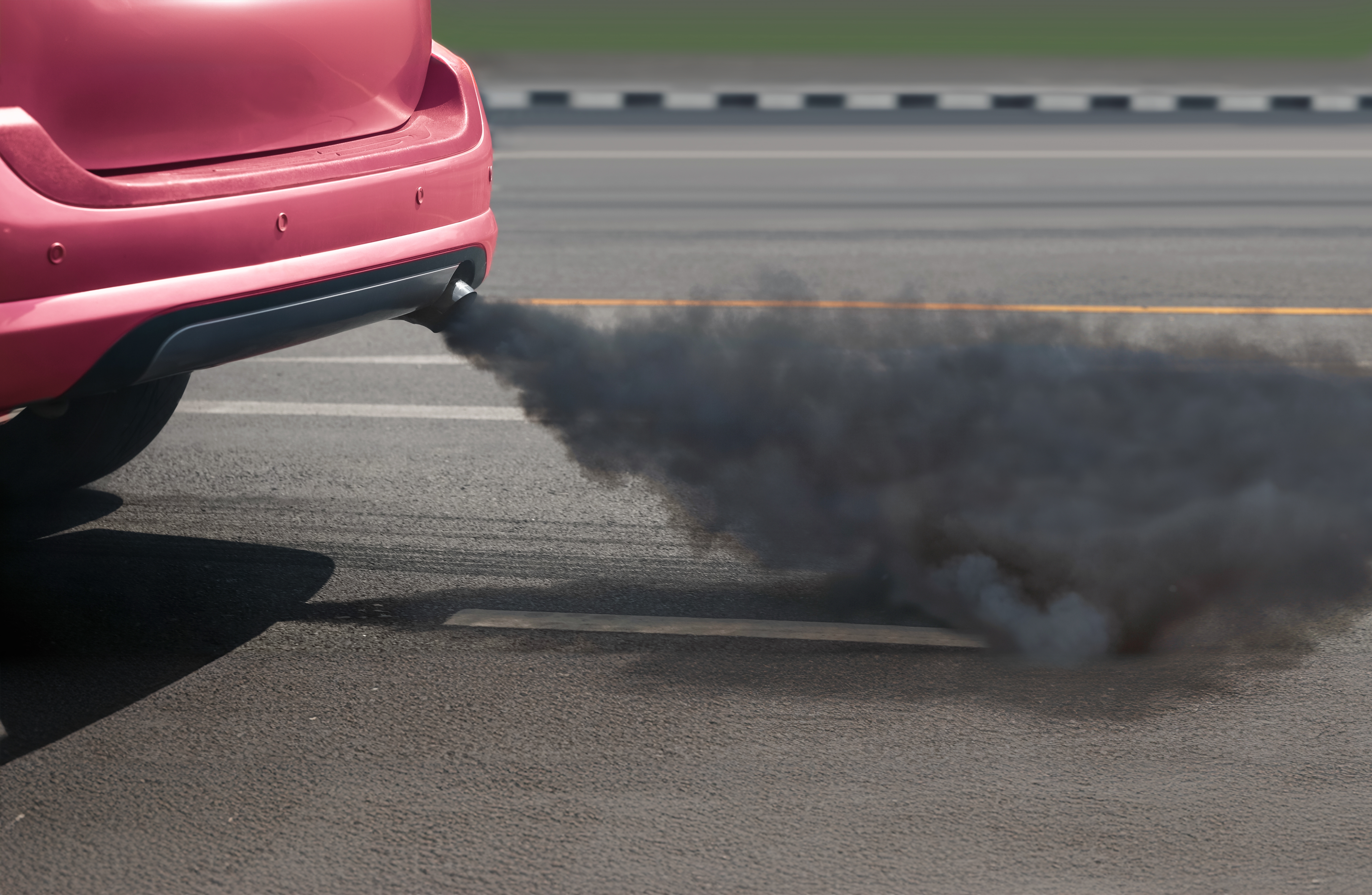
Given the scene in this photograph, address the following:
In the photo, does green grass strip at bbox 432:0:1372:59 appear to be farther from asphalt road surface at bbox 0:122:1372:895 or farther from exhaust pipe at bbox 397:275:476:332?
exhaust pipe at bbox 397:275:476:332

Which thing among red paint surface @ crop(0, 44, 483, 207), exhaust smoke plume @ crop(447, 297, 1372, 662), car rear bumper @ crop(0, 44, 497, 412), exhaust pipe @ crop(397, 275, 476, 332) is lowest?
exhaust smoke plume @ crop(447, 297, 1372, 662)

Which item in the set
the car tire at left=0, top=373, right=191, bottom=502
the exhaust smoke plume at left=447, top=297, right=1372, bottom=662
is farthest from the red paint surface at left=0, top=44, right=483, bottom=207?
the car tire at left=0, top=373, right=191, bottom=502

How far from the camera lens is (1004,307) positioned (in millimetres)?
8086

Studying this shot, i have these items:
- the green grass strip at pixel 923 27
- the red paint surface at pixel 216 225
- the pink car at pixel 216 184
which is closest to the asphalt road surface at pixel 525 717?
the pink car at pixel 216 184

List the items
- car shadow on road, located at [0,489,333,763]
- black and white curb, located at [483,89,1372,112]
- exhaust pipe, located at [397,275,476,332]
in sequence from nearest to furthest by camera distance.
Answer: car shadow on road, located at [0,489,333,763]
exhaust pipe, located at [397,275,476,332]
black and white curb, located at [483,89,1372,112]

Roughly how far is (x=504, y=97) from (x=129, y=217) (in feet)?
53.1

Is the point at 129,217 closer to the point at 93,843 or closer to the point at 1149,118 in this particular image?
the point at 93,843

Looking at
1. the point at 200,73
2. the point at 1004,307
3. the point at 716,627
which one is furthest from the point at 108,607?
the point at 1004,307

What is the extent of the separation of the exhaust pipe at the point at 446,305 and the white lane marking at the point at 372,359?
8.35 ft

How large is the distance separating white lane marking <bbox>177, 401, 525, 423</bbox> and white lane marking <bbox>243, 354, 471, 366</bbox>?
0.71 m

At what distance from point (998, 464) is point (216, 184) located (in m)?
2.31

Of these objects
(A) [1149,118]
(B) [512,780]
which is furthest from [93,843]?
(A) [1149,118]

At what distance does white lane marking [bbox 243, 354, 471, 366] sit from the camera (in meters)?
6.96

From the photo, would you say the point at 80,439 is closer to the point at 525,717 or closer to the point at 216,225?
the point at 216,225
